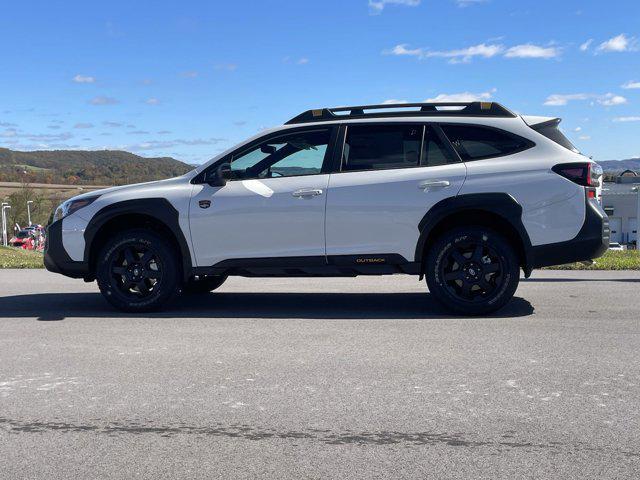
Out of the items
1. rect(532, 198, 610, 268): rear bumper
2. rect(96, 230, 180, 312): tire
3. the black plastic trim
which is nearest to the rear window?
rect(532, 198, 610, 268): rear bumper

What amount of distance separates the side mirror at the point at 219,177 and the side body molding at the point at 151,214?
46 cm

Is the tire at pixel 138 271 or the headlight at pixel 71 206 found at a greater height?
the headlight at pixel 71 206

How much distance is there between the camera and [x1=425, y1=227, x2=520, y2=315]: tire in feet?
21.6

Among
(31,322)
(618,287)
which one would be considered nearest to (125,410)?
(31,322)

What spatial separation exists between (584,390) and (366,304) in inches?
142

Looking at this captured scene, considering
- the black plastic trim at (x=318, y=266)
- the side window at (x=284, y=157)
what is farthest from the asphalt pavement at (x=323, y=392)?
the side window at (x=284, y=157)

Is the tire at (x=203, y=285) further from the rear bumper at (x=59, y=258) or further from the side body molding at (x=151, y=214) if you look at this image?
the rear bumper at (x=59, y=258)

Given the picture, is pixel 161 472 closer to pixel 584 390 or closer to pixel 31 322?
pixel 584 390

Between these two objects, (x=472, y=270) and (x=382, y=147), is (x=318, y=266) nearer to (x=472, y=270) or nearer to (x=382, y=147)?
(x=382, y=147)

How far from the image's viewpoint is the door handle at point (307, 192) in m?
6.84

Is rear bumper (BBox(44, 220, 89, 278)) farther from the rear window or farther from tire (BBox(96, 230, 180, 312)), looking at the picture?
the rear window

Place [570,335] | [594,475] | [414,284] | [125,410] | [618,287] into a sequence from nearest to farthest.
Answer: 1. [594,475]
2. [125,410]
3. [570,335]
4. [618,287]
5. [414,284]

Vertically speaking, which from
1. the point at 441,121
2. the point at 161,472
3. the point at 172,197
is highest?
the point at 441,121

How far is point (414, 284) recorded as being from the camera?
928 centimetres
